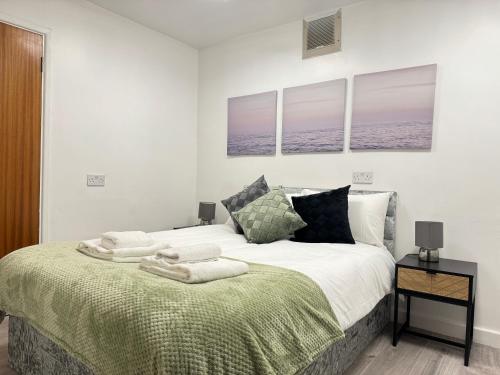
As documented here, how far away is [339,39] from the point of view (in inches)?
123

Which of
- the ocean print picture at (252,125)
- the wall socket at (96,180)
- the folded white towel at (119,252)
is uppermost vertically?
the ocean print picture at (252,125)

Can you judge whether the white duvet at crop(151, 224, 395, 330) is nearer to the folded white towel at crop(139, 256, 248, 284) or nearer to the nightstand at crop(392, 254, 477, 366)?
the nightstand at crop(392, 254, 477, 366)

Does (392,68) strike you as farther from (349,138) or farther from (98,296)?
(98,296)

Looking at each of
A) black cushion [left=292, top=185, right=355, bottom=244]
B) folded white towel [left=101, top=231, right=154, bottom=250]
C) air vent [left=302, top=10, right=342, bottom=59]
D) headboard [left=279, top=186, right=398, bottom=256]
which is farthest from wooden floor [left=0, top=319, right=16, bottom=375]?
air vent [left=302, top=10, right=342, bottom=59]

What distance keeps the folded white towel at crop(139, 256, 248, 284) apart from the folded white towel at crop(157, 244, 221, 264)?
31 mm

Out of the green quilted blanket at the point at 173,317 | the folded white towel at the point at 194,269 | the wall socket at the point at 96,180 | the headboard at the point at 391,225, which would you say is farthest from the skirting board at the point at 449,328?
the wall socket at the point at 96,180

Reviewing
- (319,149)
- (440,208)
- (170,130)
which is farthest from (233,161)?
(440,208)

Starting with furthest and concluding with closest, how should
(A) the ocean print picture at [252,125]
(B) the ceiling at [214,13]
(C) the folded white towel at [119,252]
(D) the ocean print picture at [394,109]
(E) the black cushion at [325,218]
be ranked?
(A) the ocean print picture at [252,125]
(B) the ceiling at [214,13]
(D) the ocean print picture at [394,109]
(E) the black cushion at [325,218]
(C) the folded white towel at [119,252]

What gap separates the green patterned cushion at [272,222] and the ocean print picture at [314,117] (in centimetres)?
80

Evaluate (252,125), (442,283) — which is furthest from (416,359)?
(252,125)

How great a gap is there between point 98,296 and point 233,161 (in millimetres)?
2721

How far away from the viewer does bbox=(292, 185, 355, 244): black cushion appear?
261 cm

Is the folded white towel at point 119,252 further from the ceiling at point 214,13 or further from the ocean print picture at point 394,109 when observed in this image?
the ceiling at point 214,13

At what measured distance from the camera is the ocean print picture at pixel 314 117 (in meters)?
3.14
